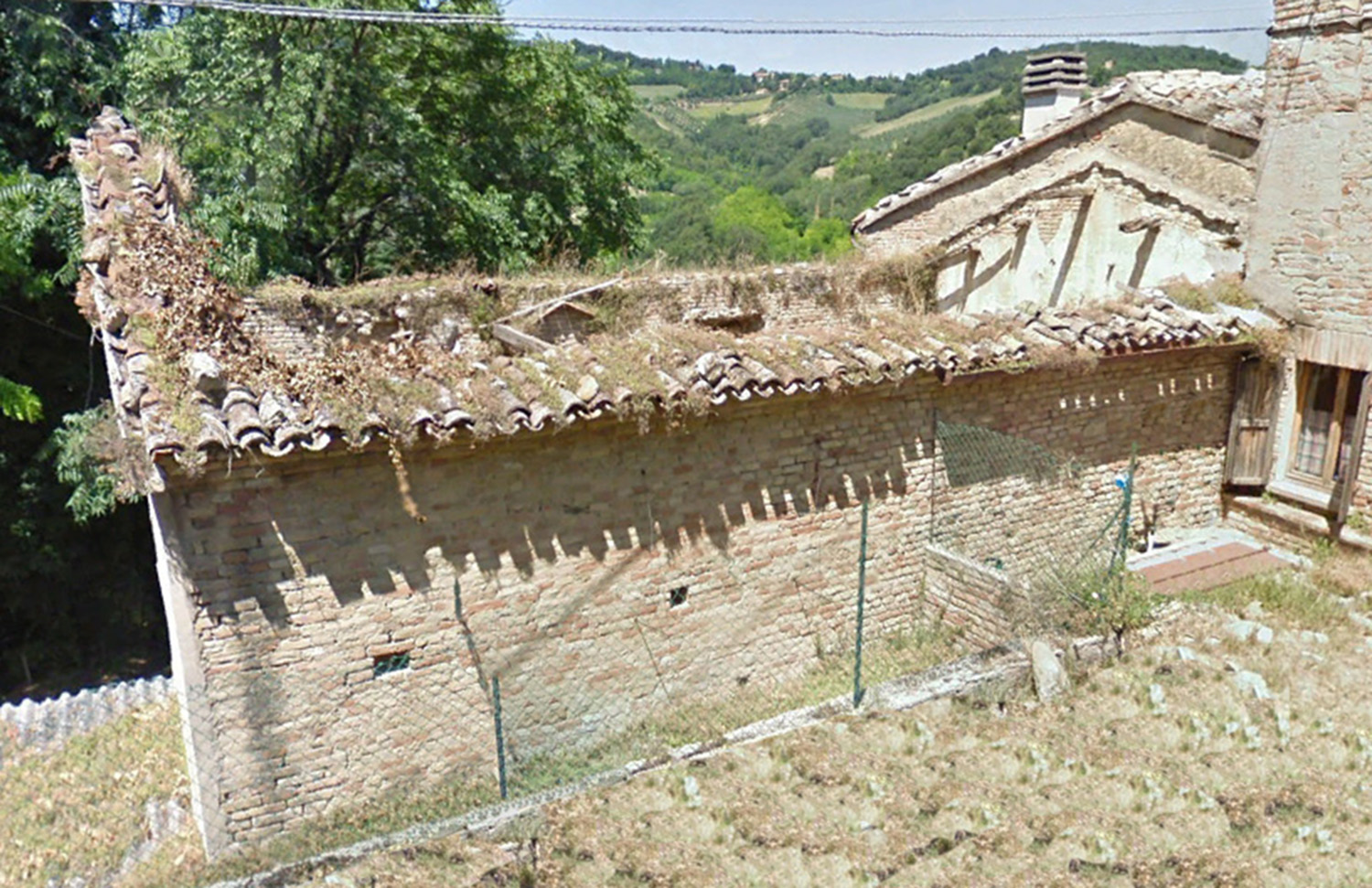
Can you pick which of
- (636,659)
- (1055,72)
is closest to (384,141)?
(636,659)

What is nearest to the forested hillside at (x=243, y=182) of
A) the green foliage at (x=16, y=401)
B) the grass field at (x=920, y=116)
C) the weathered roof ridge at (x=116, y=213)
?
the green foliage at (x=16, y=401)

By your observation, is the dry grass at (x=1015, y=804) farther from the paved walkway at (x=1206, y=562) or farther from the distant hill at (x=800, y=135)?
the distant hill at (x=800, y=135)

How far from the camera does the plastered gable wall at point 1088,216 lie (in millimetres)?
9883

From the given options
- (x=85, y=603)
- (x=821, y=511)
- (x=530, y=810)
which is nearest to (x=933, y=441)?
(x=821, y=511)

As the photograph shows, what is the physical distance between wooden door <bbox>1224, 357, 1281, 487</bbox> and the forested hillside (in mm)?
6081

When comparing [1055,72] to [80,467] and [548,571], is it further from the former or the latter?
[80,467]

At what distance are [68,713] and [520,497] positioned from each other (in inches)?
208

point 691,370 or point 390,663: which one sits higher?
point 691,370

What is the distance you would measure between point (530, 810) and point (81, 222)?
9.10 metres

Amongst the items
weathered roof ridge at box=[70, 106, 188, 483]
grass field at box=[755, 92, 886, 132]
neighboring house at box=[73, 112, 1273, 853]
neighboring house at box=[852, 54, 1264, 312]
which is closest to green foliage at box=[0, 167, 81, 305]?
weathered roof ridge at box=[70, 106, 188, 483]

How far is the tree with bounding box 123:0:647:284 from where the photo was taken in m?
11.5

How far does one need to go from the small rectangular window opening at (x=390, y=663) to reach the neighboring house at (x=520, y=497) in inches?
0.7

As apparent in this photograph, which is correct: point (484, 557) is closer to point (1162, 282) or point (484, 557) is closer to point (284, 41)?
point (1162, 282)

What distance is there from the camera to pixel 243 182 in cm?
1159
